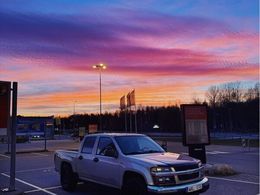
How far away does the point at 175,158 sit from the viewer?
10.3m

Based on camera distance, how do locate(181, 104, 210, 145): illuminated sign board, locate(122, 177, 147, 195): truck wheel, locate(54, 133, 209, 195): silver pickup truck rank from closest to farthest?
locate(54, 133, 209, 195): silver pickup truck → locate(122, 177, 147, 195): truck wheel → locate(181, 104, 210, 145): illuminated sign board

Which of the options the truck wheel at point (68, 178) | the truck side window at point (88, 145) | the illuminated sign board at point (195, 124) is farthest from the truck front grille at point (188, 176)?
the illuminated sign board at point (195, 124)

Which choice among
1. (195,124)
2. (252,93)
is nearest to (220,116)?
(252,93)

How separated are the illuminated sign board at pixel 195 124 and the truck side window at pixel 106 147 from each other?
6.33 m

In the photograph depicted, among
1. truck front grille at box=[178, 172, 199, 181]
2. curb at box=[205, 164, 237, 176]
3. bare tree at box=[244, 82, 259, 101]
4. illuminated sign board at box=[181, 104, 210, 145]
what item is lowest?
curb at box=[205, 164, 237, 176]

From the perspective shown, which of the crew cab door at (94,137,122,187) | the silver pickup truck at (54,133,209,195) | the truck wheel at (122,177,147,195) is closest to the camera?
the silver pickup truck at (54,133,209,195)

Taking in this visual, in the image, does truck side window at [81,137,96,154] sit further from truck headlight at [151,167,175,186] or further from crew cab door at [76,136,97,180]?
truck headlight at [151,167,175,186]

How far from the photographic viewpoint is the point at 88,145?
1248 cm

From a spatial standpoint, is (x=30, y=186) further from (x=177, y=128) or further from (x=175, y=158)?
(x=177, y=128)

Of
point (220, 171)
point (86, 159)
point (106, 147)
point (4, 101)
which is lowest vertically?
point (220, 171)

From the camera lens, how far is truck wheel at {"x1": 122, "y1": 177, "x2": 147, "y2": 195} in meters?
9.68

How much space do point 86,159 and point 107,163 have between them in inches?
48.9

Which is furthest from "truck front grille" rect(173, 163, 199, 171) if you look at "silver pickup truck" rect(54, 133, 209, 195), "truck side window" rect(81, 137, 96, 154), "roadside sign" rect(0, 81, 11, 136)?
"roadside sign" rect(0, 81, 11, 136)

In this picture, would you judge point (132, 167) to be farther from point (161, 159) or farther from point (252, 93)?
point (252, 93)
